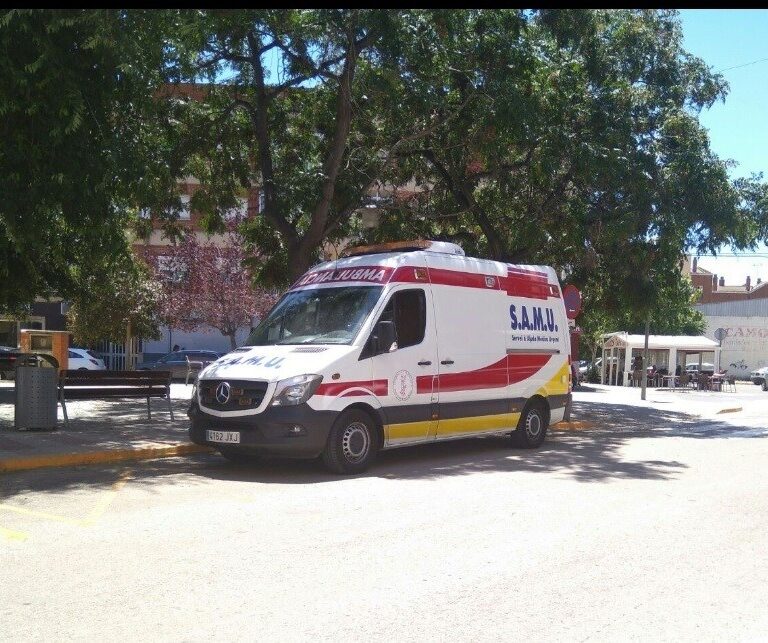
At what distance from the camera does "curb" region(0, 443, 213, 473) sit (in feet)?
33.2

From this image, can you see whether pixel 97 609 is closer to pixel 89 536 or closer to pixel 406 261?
pixel 89 536

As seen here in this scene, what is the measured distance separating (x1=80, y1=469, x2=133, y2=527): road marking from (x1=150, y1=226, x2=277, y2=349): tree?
2421cm

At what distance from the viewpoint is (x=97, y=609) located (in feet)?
16.3

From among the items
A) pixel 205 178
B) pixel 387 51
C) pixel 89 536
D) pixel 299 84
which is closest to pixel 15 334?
pixel 205 178

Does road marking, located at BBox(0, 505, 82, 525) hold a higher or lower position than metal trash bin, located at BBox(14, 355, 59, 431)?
Result: lower

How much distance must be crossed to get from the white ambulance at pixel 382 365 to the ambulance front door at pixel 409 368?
0.05 feet

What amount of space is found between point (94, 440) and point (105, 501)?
4.00m

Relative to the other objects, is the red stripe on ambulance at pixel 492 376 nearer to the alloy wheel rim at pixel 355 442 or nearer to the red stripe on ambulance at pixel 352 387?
the red stripe on ambulance at pixel 352 387

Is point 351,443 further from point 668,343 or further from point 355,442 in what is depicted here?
point 668,343

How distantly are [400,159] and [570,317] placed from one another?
5.19 meters

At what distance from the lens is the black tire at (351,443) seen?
9859mm

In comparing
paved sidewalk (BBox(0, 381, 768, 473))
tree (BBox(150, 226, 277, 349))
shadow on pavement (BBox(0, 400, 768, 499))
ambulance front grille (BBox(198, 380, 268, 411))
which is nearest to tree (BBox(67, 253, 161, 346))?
tree (BBox(150, 226, 277, 349))

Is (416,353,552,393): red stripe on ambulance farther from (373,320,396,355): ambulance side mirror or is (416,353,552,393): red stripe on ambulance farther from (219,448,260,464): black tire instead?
(219,448,260,464): black tire

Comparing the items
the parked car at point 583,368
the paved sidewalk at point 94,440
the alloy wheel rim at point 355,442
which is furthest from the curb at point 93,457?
the parked car at point 583,368
